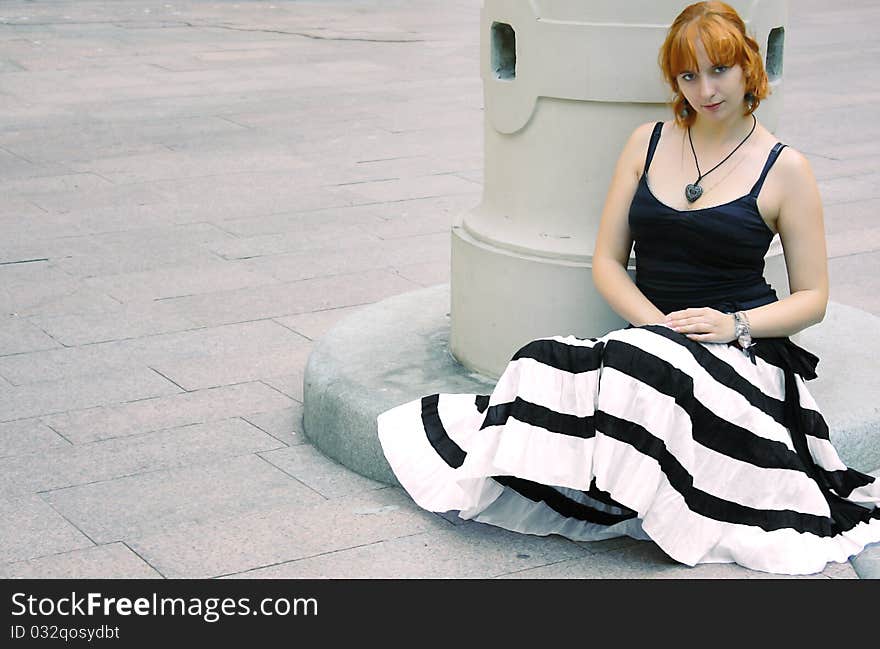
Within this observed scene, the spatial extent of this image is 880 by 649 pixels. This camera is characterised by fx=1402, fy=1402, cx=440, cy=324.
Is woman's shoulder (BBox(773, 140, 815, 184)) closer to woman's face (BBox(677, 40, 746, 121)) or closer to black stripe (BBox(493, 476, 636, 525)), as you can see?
woman's face (BBox(677, 40, 746, 121))

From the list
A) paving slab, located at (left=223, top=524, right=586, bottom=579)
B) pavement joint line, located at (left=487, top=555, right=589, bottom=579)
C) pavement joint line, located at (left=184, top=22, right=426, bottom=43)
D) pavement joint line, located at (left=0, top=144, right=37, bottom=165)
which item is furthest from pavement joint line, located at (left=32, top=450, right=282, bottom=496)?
pavement joint line, located at (left=184, top=22, right=426, bottom=43)

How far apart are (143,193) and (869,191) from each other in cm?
403

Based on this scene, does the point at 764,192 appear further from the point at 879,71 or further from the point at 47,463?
the point at 879,71

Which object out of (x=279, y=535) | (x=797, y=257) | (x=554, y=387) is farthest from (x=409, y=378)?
(x=797, y=257)

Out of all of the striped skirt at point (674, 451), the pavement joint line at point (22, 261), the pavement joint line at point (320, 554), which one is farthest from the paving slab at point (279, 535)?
the pavement joint line at point (22, 261)

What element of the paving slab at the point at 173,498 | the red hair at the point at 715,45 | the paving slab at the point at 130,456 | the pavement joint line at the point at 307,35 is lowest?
the paving slab at the point at 173,498

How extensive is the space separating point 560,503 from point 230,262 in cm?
309

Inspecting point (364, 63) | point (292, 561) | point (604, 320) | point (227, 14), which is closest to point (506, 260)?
point (604, 320)

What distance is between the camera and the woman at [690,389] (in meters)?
3.47

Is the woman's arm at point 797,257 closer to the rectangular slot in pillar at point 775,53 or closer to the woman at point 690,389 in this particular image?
the woman at point 690,389

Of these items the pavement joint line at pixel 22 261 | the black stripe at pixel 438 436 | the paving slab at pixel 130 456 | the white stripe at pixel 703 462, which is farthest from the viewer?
the pavement joint line at pixel 22 261

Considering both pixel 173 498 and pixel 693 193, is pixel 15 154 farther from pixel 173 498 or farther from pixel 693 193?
pixel 693 193

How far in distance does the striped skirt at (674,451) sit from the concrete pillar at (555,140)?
1.98ft
